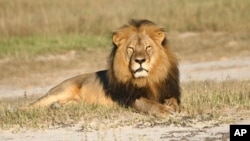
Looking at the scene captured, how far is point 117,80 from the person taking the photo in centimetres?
802

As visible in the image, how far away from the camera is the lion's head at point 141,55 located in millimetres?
7773

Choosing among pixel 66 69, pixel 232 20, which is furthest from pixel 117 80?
pixel 232 20

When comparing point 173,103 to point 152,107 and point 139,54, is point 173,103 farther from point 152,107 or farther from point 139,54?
point 139,54

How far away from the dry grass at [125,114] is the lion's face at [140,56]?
1.20 feet

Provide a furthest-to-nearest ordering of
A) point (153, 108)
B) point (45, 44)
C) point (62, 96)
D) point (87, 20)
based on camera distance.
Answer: point (87, 20) < point (45, 44) < point (62, 96) < point (153, 108)

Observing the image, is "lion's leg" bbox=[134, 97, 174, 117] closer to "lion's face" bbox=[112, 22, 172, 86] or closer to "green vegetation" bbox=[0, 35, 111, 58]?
"lion's face" bbox=[112, 22, 172, 86]

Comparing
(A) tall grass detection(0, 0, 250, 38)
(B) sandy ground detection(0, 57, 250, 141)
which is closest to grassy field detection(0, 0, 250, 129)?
(A) tall grass detection(0, 0, 250, 38)

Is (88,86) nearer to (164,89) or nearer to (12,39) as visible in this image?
(164,89)

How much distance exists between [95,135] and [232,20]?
11.2 meters

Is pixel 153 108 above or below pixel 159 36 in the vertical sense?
below

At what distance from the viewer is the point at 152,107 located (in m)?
7.69

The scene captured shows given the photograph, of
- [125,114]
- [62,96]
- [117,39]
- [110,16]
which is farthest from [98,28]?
[125,114]

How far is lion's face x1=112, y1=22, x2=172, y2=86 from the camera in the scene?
777 cm

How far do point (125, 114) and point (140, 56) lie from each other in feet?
1.91
